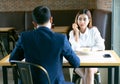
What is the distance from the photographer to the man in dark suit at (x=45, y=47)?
7.07 feet

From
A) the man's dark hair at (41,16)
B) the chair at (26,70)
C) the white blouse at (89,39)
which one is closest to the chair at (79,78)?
the white blouse at (89,39)

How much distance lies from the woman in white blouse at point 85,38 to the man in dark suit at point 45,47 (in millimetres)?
911

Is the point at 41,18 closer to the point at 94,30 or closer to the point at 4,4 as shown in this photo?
the point at 94,30

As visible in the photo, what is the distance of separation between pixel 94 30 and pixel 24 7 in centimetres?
444

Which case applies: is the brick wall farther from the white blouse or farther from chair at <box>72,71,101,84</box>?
chair at <box>72,71,101,84</box>

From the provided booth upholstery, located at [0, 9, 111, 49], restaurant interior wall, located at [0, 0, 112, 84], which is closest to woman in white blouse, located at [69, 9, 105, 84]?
booth upholstery, located at [0, 9, 111, 49]

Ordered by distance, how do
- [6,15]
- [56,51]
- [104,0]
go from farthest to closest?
1. [6,15]
2. [104,0]
3. [56,51]

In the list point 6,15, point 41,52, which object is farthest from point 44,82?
point 6,15

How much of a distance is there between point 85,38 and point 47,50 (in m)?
1.22

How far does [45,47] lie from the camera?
2.16 m

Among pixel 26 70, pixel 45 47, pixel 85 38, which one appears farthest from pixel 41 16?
pixel 85 38

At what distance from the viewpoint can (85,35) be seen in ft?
10.8

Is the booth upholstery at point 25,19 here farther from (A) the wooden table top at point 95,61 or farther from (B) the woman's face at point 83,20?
(A) the wooden table top at point 95,61

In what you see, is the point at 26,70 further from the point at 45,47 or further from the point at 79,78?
the point at 79,78
